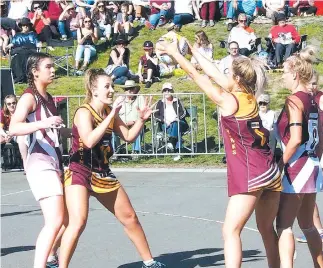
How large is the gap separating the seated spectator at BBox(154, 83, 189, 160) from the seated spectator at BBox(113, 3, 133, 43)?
6257 mm

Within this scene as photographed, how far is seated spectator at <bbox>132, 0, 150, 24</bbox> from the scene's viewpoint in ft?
75.8

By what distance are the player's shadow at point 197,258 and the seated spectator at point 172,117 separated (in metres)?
7.51

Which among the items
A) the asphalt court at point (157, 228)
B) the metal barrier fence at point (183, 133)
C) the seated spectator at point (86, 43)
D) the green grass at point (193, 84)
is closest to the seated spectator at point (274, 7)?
the green grass at point (193, 84)

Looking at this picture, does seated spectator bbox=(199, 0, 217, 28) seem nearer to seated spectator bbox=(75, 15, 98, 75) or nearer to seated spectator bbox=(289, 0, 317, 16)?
seated spectator bbox=(289, 0, 317, 16)

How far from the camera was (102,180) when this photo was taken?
7199 millimetres

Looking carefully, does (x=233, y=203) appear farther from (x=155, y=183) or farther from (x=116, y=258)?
(x=155, y=183)

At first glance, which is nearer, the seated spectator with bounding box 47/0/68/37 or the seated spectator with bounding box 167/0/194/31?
the seated spectator with bounding box 167/0/194/31

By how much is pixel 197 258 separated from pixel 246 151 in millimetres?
1989

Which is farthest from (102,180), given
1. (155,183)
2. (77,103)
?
(77,103)

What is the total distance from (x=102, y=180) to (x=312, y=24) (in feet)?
49.7

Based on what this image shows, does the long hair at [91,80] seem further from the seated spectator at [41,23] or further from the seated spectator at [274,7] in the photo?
the seated spectator at [41,23]

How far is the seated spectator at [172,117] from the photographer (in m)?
15.9

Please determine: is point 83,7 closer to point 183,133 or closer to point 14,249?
point 183,133

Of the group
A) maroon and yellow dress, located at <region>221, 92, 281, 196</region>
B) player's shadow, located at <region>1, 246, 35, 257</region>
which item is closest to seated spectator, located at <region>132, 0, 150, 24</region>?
player's shadow, located at <region>1, 246, 35, 257</region>
